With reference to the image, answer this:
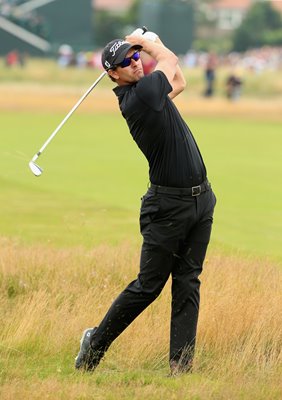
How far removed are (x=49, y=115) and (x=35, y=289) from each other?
29338 millimetres

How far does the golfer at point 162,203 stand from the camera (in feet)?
20.5

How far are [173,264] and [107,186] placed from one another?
1162 centimetres

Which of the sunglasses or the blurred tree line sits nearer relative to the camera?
the sunglasses

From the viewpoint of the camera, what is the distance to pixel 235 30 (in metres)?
113

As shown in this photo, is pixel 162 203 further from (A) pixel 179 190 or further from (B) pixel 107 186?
(B) pixel 107 186

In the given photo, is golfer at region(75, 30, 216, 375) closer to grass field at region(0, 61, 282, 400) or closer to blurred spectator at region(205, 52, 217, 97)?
grass field at region(0, 61, 282, 400)

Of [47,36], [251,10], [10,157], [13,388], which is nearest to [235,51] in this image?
[251,10]

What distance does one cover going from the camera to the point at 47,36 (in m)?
70.6

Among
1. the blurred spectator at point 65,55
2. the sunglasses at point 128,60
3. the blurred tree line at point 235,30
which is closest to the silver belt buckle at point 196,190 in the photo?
the sunglasses at point 128,60

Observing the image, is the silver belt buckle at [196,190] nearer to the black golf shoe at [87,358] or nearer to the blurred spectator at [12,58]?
the black golf shoe at [87,358]

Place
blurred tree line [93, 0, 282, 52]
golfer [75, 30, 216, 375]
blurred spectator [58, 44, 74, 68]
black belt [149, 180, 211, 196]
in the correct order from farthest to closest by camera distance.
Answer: blurred tree line [93, 0, 282, 52] < blurred spectator [58, 44, 74, 68] < black belt [149, 180, 211, 196] < golfer [75, 30, 216, 375]

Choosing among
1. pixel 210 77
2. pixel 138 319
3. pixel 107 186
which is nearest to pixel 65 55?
pixel 210 77

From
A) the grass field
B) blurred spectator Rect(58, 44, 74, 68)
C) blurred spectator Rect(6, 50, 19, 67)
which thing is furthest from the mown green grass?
blurred spectator Rect(58, 44, 74, 68)

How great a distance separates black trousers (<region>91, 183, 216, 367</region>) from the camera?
635 centimetres
